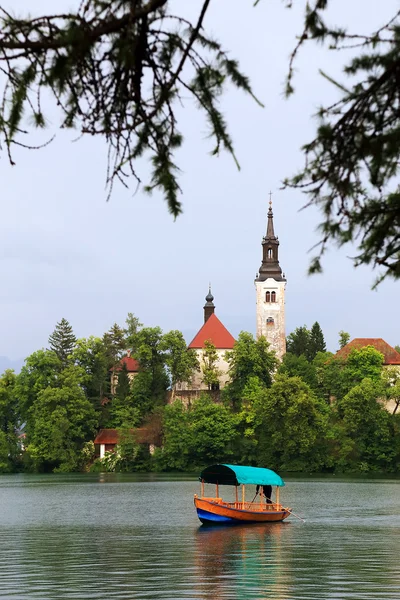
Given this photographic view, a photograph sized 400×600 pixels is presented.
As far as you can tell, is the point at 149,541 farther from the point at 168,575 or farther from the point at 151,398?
the point at 151,398

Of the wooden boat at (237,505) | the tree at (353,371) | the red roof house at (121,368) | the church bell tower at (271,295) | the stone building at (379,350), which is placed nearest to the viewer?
the wooden boat at (237,505)

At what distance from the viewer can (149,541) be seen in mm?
36812

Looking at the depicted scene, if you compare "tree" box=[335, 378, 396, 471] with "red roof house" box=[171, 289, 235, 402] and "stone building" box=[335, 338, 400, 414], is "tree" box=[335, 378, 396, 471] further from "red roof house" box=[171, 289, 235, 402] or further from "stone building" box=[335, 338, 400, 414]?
"red roof house" box=[171, 289, 235, 402]

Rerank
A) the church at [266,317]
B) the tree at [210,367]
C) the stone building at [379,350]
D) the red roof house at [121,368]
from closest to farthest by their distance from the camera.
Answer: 1. the stone building at [379,350]
2. the tree at [210,367]
3. the red roof house at [121,368]
4. the church at [266,317]

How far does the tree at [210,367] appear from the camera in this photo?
4500 inches

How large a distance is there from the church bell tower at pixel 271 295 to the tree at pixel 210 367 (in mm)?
Result: 10048

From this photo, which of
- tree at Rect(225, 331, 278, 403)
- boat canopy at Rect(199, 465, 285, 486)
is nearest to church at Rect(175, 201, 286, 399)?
tree at Rect(225, 331, 278, 403)

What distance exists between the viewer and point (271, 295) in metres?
128

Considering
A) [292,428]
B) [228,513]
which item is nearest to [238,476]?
[228,513]

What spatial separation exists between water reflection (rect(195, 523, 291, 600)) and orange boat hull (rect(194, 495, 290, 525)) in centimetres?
50

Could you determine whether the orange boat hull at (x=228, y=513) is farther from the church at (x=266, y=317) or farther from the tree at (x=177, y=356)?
the church at (x=266, y=317)

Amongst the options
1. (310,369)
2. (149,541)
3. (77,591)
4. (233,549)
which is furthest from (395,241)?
(310,369)

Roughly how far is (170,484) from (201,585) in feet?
179

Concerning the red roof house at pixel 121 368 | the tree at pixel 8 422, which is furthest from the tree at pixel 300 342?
the tree at pixel 8 422
